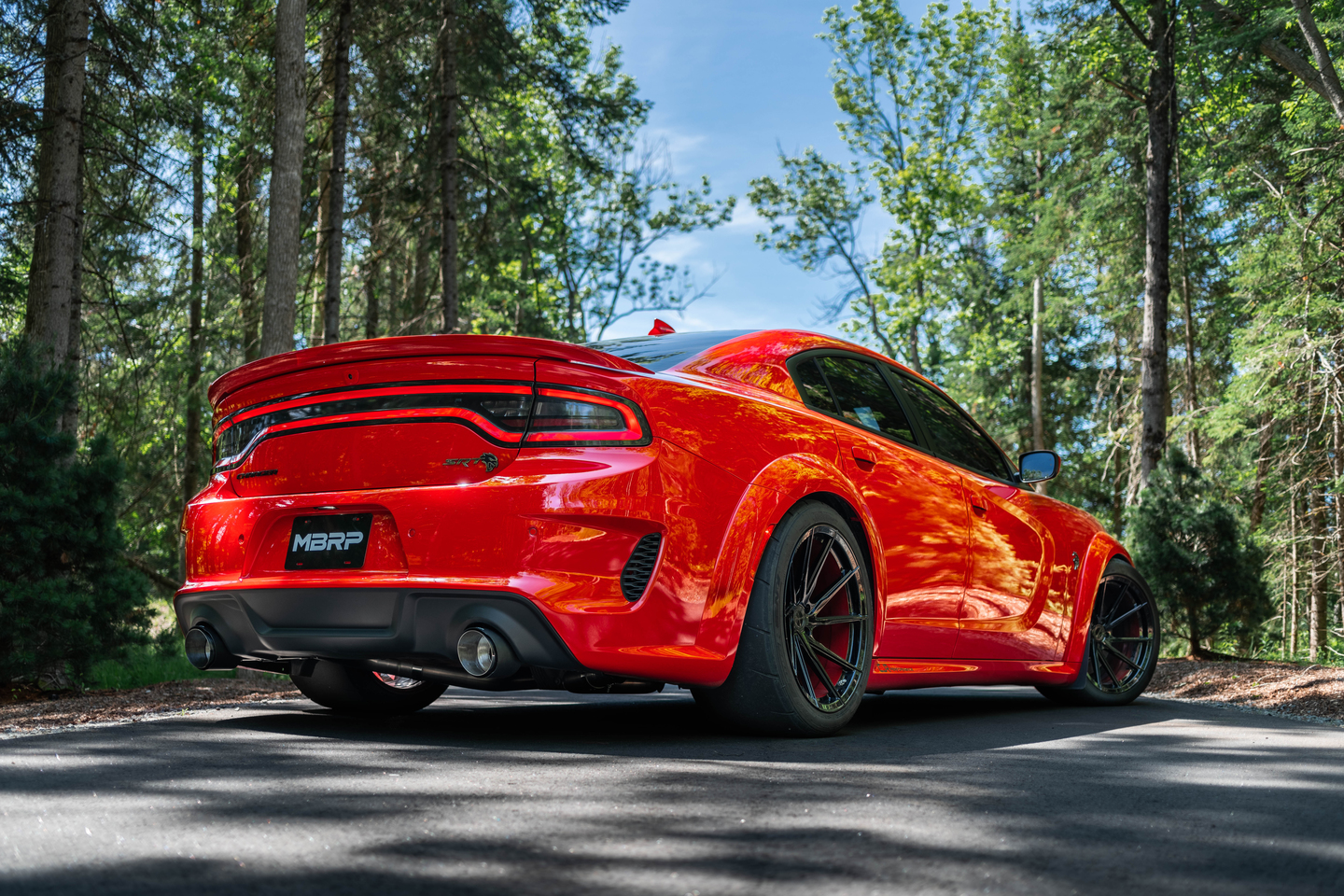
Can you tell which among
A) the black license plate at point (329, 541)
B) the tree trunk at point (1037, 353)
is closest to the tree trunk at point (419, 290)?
the black license plate at point (329, 541)

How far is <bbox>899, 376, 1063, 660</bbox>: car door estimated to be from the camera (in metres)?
5.19

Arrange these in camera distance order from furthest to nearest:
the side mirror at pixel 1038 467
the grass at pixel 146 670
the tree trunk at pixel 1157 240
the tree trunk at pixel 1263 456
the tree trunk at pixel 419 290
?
1. the tree trunk at pixel 1263 456
2. the tree trunk at pixel 419 290
3. the tree trunk at pixel 1157 240
4. the grass at pixel 146 670
5. the side mirror at pixel 1038 467

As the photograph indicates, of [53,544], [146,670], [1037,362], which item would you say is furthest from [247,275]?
[1037,362]

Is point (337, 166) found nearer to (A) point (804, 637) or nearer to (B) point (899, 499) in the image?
(B) point (899, 499)

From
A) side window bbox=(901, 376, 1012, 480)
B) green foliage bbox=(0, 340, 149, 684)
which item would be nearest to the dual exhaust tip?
side window bbox=(901, 376, 1012, 480)

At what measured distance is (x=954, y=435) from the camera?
Answer: 559 centimetres

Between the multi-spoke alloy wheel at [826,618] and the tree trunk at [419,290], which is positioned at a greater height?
the tree trunk at [419,290]

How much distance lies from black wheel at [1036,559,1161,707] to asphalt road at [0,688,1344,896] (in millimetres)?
1729

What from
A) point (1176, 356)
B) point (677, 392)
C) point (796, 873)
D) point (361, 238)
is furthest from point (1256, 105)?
point (796, 873)

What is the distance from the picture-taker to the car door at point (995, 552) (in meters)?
5.19

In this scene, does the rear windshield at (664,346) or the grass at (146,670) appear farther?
the grass at (146,670)

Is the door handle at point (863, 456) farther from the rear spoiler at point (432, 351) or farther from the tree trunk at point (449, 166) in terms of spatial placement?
the tree trunk at point (449, 166)

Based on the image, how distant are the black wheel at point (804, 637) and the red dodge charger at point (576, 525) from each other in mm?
10

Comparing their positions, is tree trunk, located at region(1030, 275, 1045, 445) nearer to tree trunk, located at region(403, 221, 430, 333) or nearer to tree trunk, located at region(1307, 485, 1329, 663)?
tree trunk, located at region(1307, 485, 1329, 663)
